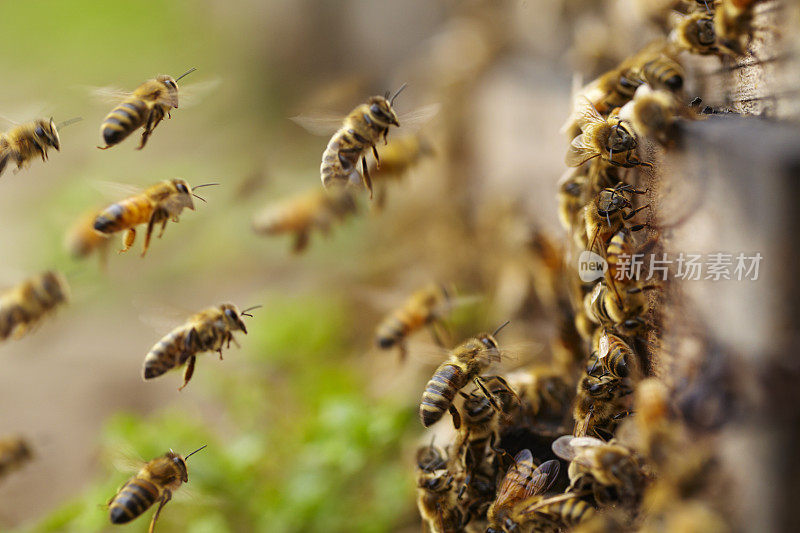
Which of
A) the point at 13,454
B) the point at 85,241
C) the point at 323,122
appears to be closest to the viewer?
the point at 323,122

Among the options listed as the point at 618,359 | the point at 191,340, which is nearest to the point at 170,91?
the point at 191,340

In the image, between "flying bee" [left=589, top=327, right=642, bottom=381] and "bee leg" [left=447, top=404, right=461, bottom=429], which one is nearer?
"flying bee" [left=589, top=327, right=642, bottom=381]

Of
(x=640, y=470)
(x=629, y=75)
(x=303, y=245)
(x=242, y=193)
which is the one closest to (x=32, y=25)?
(x=242, y=193)

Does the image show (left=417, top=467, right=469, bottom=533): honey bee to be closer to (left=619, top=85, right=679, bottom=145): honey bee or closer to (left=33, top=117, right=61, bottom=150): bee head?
(left=619, top=85, right=679, bottom=145): honey bee

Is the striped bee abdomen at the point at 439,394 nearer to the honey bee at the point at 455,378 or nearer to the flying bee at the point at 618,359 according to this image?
the honey bee at the point at 455,378

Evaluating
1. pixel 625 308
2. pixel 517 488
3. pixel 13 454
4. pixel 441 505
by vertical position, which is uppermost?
pixel 625 308

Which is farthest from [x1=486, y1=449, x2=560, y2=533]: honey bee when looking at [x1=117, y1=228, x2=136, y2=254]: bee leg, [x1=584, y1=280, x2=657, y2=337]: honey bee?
[x1=117, y1=228, x2=136, y2=254]: bee leg

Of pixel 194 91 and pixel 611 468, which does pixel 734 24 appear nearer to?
pixel 611 468
